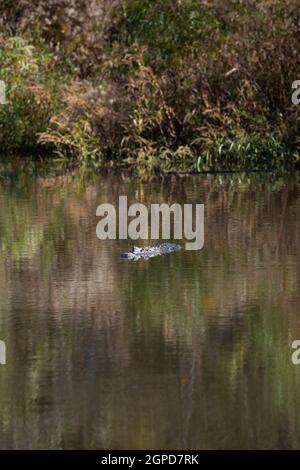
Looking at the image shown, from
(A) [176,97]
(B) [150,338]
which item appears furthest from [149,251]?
(A) [176,97]

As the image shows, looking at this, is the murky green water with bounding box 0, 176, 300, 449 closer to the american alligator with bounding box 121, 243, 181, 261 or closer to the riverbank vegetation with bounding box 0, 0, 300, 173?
the american alligator with bounding box 121, 243, 181, 261

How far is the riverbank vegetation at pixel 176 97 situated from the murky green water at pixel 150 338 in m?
6.91

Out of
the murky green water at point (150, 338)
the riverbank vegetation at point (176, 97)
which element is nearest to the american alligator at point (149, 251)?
the murky green water at point (150, 338)

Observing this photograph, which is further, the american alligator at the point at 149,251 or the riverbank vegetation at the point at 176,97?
the riverbank vegetation at the point at 176,97

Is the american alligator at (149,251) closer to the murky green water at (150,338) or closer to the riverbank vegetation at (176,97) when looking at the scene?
the murky green water at (150,338)

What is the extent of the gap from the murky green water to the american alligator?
12cm

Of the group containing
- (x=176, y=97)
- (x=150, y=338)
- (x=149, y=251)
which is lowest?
(x=150, y=338)

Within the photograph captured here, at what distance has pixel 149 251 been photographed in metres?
11.6

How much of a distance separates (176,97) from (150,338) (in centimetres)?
1393

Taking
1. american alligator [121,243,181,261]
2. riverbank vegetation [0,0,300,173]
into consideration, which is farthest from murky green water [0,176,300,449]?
riverbank vegetation [0,0,300,173]

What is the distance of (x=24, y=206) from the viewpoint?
15.7 metres

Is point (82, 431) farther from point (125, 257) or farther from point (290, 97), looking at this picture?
point (290, 97)

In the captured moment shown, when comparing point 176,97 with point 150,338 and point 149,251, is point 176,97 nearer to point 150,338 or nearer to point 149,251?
point 149,251

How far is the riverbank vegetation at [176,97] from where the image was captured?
20.7 m
